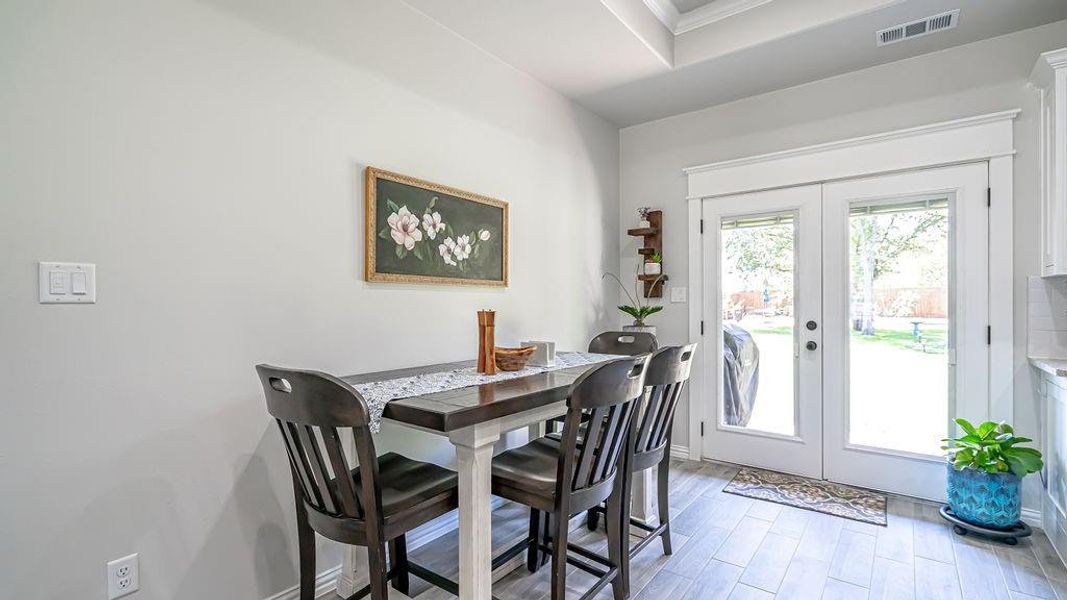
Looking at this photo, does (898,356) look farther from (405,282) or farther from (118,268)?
(118,268)

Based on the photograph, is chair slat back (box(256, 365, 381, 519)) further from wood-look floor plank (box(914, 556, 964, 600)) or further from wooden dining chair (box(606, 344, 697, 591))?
wood-look floor plank (box(914, 556, 964, 600))

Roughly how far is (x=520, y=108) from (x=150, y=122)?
6.51ft

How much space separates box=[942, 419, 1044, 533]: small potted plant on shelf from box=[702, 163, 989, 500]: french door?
14.5 inches

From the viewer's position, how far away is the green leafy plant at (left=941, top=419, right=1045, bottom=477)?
235 centimetres

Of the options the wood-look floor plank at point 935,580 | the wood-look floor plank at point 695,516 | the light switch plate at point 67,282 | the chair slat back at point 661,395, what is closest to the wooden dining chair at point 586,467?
the chair slat back at point 661,395

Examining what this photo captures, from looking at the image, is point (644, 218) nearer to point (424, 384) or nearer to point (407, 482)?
point (424, 384)

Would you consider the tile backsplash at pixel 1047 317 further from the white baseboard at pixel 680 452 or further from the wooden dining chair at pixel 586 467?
the wooden dining chair at pixel 586 467

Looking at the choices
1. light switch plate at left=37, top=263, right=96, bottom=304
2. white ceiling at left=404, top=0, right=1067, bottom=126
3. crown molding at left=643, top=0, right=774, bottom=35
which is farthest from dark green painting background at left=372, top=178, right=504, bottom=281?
crown molding at left=643, top=0, right=774, bottom=35

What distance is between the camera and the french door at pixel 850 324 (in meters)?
2.84

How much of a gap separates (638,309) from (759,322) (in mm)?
887

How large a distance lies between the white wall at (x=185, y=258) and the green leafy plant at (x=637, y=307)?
1.58 m

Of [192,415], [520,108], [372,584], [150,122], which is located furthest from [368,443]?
[520,108]

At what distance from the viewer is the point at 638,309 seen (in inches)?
157

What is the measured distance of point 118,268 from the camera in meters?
1.55
